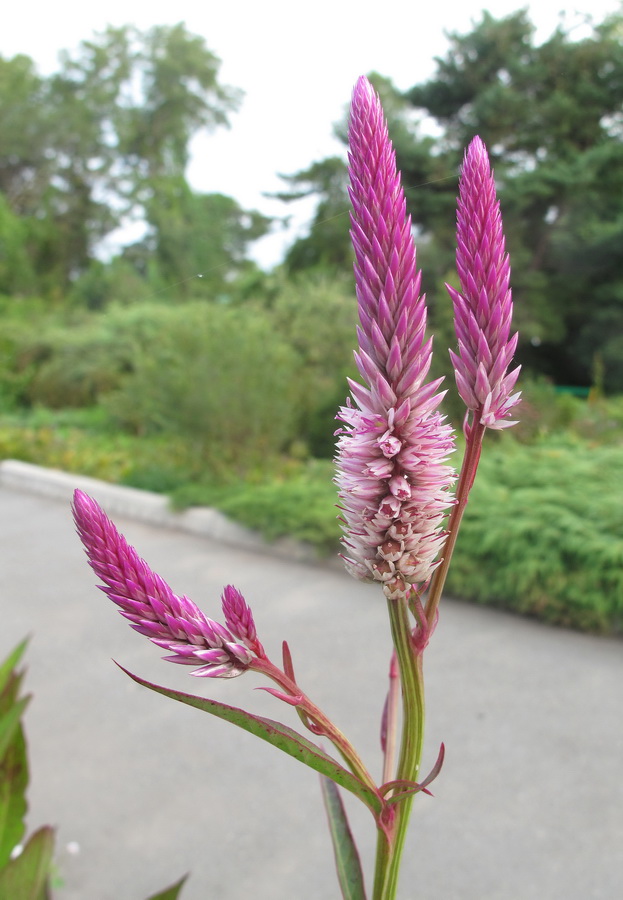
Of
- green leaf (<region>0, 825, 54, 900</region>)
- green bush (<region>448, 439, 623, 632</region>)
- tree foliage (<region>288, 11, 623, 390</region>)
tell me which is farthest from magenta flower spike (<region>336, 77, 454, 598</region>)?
green bush (<region>448, 439, 623, 632</region>)

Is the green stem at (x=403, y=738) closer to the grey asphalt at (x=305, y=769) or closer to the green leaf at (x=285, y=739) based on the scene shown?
the green leaf at (x=285, y=739)

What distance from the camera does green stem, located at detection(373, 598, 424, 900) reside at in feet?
1.78

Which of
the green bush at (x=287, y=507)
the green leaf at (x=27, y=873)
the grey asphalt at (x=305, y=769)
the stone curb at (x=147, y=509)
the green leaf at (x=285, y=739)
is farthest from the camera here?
the stone curb at (x=147, y=509)

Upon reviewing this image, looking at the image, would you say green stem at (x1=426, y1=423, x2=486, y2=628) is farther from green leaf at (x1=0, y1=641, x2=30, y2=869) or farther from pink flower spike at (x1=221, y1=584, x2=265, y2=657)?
green leaf at (x1=0, y1=641, x2=30, y2=869)

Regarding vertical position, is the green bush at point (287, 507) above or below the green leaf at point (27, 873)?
below

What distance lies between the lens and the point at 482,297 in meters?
0.47

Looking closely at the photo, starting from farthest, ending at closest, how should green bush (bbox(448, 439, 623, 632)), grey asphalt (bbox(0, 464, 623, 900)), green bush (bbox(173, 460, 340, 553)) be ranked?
green bush (bbox(173, 460, 340, 553))
green bush (bbox(448, 439, 623, 632))
grey asphalt (bbox(0, 464, 623, 900))

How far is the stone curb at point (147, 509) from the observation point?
7.15 m

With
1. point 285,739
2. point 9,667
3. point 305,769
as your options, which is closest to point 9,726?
point 9,667

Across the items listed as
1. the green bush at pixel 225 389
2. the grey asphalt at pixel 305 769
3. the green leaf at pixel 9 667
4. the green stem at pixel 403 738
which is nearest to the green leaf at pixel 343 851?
the green stem at pixel 403 738

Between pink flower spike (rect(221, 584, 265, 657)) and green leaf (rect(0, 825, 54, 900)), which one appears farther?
green leaf (rect(0, 825, 54, 900))

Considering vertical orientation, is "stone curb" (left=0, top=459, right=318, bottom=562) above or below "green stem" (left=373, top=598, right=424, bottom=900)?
below

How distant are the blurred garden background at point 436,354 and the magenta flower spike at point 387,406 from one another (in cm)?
14

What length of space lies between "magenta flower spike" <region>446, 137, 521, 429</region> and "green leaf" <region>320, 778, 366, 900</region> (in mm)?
474
